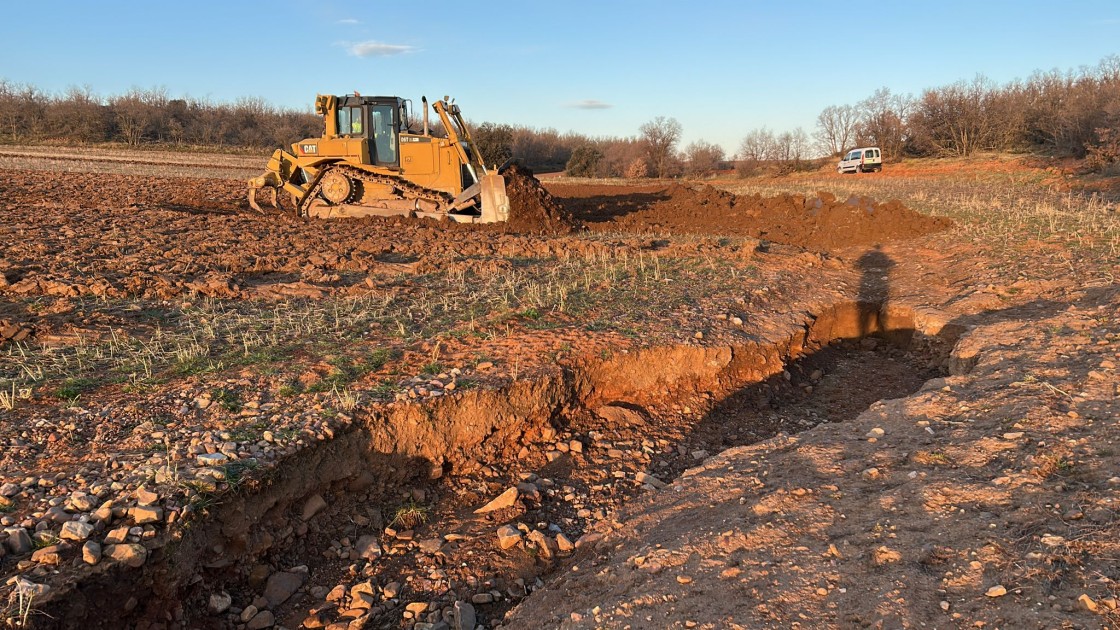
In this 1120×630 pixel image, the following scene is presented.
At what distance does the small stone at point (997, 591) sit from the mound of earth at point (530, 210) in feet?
37.7

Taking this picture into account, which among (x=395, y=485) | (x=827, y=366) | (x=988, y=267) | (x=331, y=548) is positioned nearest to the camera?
(x=331, y=548)

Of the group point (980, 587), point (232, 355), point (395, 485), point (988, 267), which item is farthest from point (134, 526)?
point (988, 267)

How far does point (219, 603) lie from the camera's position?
12.0 feet

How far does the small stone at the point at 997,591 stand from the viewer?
106 inches

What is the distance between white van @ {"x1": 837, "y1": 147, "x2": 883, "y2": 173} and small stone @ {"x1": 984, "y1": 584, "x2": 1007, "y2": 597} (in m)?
34.8

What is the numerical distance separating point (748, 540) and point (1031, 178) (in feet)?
81.4

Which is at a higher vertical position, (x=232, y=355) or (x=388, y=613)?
(x=232, y=355)

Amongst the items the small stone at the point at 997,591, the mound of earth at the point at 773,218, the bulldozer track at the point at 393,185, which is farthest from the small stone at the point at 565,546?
the bulldozer track at the point at 393,185

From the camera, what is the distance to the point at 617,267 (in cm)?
970

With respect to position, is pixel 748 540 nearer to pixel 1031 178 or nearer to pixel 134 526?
pixel 134 526

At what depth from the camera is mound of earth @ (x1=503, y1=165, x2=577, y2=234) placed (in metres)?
13.8

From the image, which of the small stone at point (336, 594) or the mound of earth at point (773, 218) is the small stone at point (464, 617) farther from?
the mound of earth at point (773, 218)

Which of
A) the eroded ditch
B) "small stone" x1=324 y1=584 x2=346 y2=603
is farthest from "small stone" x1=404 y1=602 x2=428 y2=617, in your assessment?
"small stone" x1=324 y1=584 x2=346 y2=603

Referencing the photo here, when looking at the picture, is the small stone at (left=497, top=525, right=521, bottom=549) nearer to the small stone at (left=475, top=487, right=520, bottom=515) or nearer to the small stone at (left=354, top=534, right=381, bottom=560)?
the small stone at (left=475, top=487, right=520, bottom=515)
